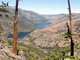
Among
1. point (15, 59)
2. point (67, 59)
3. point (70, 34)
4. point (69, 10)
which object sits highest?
point (69, 10)

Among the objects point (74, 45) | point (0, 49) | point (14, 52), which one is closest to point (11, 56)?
point (14, 52)

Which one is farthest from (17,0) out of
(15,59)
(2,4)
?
(15,59)

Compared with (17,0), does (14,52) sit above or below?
below

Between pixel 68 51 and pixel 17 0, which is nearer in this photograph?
pixel 68 51

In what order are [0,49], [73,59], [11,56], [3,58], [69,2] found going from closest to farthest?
[73,59] → [69,2] → [3,58] → [11,56] → [0,49]

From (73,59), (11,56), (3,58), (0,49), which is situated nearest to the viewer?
(73,59)

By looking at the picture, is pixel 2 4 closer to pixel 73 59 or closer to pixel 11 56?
pixel 11 56

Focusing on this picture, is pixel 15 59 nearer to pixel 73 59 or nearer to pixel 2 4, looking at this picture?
pixel 2 4

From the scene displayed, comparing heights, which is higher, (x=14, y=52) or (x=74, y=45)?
(x=74, y=45)

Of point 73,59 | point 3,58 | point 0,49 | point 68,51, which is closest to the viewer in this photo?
point 73,59
